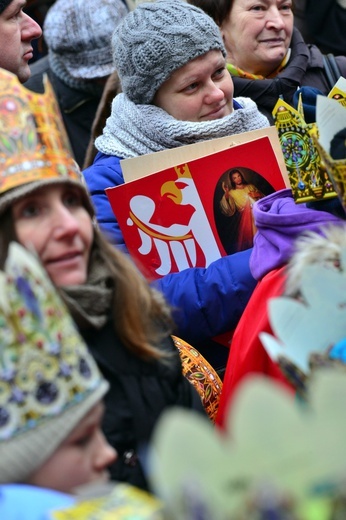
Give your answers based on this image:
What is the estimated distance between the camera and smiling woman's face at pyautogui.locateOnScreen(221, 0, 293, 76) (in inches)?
184

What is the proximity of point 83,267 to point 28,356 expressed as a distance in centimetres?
63

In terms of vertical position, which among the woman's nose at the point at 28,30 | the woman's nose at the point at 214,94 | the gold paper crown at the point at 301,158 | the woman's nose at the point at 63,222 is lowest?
the gold paper crown at the point at 301,158

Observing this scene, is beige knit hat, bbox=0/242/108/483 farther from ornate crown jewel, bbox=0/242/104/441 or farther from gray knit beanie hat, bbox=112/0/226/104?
gray knit beanie hat, bbox=112/0/226/104

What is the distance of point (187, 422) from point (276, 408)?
14 centimetres

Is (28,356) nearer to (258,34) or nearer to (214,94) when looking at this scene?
(214,94)

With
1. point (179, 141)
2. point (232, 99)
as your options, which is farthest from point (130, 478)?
point (232, 99)

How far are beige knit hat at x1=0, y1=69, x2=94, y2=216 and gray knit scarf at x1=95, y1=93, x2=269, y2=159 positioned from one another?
4.05 ft

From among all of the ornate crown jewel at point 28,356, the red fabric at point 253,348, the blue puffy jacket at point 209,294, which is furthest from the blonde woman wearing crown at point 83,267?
the blue puffy jacket at point 209,294

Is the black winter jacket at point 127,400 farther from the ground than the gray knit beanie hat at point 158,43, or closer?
closer

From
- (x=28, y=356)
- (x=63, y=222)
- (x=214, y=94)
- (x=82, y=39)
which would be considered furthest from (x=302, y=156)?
(x=82, y=39)

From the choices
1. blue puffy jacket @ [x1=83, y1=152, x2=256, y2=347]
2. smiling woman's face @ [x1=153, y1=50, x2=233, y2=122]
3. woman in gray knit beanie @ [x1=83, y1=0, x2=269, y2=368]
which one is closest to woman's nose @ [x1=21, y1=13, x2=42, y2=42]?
woman in gray knit beanie @ [x1=83, y1=0, x2=269, y2=368]

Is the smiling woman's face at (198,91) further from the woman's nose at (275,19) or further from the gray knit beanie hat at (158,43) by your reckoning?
the woman's nose at (275,19)

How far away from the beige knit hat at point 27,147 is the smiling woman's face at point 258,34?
2078 mm

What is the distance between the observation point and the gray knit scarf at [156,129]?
4000mm
